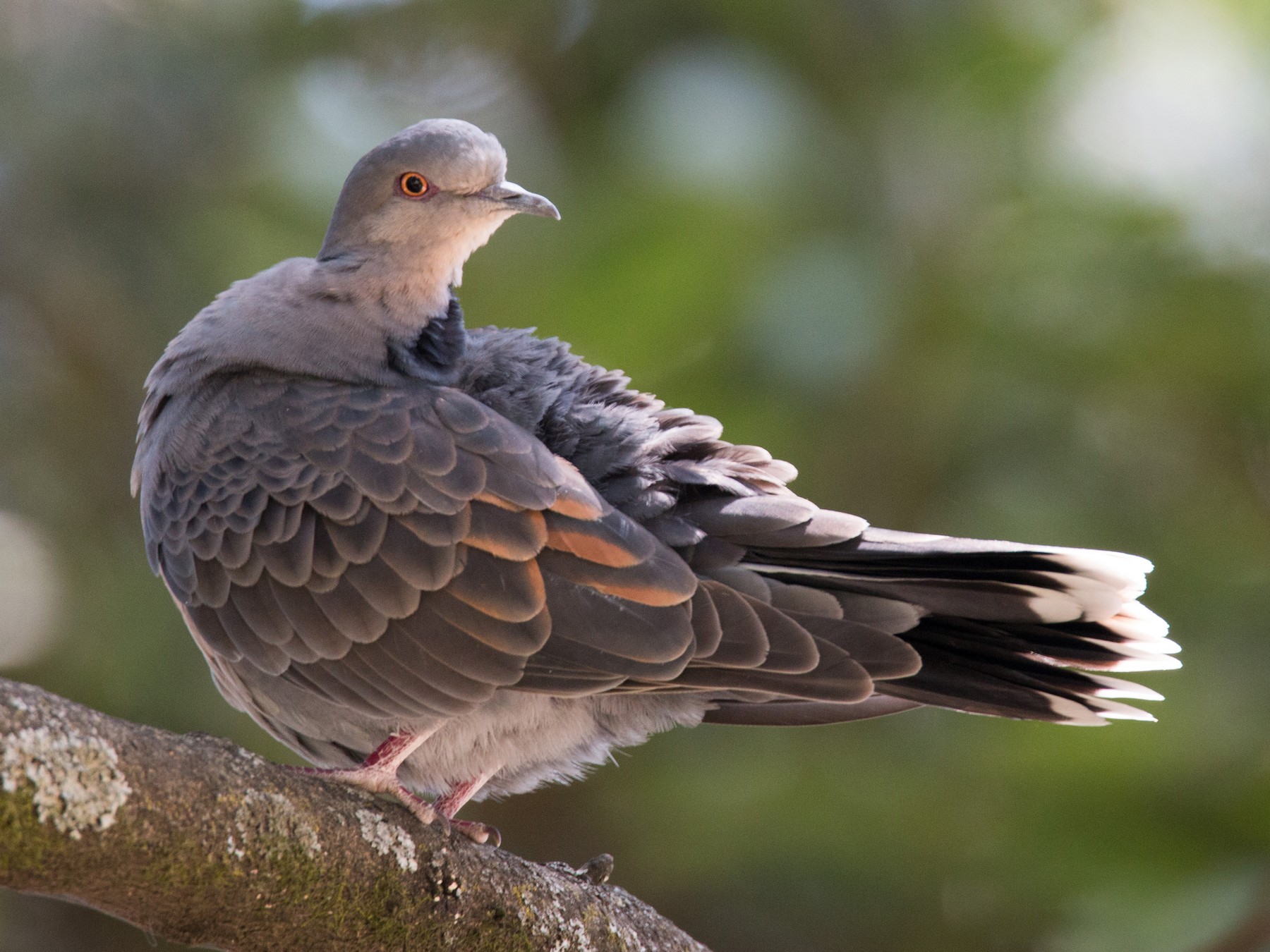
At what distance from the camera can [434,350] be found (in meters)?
3.26

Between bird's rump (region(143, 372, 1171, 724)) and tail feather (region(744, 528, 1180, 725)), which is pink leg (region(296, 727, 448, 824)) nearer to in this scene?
bird's rump (region(143, 372, 1171, 724))

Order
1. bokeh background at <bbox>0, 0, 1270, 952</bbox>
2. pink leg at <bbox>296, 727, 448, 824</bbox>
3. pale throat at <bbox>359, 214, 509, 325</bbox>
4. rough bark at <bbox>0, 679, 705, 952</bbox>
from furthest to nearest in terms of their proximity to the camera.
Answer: bokeh background at <bbox>0, 0, 1270, 952</bbox> < pale throat at <bbox>359, 214, 509, 325</bbox> < pink leg at <bbox>296, 727, 448, 824</bbox> < rough bark at <bbox>0, 679, 705, 952</bbox>

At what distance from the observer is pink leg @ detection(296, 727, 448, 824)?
8.43 feet

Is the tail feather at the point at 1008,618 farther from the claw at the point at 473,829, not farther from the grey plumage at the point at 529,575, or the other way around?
the claw at the point at 473,829

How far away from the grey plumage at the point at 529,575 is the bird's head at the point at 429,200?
26cm

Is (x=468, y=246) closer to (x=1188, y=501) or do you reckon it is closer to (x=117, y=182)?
(x=117, y=182)

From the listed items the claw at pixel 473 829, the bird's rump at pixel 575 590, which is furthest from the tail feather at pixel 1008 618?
the claw at pixel 473 829

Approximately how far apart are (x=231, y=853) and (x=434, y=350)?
4.73 feet

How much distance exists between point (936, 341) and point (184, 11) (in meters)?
4.24

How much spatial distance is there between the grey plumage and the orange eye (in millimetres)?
374

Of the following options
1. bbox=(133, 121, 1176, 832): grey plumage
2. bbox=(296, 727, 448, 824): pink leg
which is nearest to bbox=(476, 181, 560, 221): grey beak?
bbox=(133, 121, 1176, 832): grey plumage

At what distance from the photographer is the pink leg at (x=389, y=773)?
8.43 ft

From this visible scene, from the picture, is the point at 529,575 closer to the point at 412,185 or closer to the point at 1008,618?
the point at 1008,618

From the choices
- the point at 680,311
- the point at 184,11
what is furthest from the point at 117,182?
the point at 680,311
